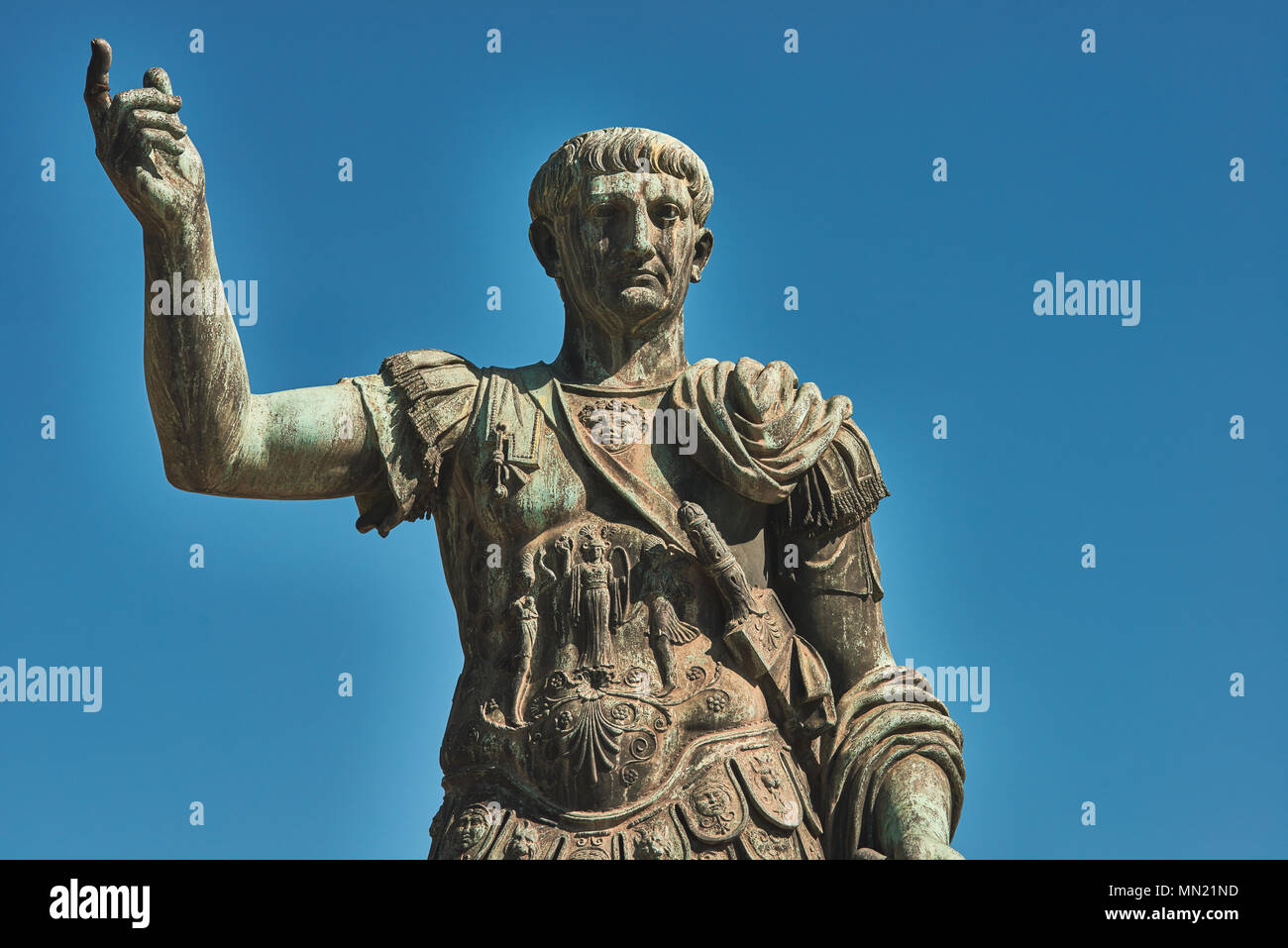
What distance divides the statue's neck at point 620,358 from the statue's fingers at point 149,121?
277cm

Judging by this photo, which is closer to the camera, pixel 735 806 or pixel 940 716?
pixel 735 806

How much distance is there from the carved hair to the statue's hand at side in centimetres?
237

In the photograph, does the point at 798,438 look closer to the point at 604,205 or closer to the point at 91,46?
the point at 604,205

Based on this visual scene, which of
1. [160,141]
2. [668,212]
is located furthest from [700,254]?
[160,141]

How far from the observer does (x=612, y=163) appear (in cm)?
1341

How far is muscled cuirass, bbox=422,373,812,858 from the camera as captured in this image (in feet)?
40.9

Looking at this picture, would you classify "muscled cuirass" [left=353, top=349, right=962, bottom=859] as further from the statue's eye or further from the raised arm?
the statue's eye

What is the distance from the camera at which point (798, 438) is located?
13.4 metres

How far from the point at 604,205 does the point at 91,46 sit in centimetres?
305

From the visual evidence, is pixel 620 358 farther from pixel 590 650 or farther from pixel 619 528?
pixel 590 650

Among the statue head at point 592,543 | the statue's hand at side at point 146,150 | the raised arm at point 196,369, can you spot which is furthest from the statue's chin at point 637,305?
the statue's hand at side at point 146,150

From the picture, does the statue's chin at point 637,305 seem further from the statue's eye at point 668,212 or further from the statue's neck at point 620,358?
the statue's eye at point 668,212

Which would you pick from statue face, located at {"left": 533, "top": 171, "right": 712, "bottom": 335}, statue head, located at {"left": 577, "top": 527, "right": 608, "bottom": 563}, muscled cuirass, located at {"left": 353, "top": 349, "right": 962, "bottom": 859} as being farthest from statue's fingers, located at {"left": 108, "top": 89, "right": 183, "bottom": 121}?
statue head, located at {"left": 577, "top": 527, "right": 608, "bottom": 563}
